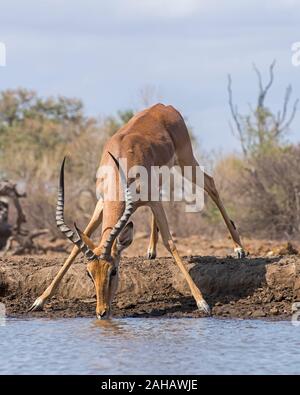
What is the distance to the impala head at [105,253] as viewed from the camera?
12.0m

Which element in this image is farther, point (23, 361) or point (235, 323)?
point (235, 323)

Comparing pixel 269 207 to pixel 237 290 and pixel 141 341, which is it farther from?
pixel 141 341

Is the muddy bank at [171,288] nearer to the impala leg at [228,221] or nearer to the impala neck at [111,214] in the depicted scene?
the impala leg at [228,221]

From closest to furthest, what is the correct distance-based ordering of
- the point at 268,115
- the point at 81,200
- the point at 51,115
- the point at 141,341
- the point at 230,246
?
1. the point at 141,341
2. the point at 230,246
3. the point at 81,200
4. the point at 268,115
5. the point at 51,115

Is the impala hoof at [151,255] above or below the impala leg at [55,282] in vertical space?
above

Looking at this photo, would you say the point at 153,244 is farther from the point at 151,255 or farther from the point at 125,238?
the point at 125,238

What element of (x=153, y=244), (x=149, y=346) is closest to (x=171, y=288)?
(x=153, y=244)

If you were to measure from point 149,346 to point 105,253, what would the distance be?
161 cm

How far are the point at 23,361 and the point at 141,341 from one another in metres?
1.40

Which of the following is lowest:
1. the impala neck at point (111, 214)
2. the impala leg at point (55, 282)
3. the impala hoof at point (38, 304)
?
the impala hoof at point (38, 304)

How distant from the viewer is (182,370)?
9672 mm

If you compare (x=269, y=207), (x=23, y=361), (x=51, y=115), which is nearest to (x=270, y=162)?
(x=269, y=207)

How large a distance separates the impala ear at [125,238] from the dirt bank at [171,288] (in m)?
1.02

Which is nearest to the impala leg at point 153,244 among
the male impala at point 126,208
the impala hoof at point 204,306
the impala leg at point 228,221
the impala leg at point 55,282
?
the male impala at point 126,208
